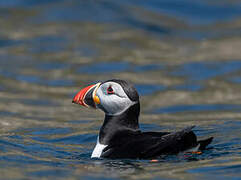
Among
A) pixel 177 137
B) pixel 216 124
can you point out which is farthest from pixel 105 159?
pixel 216 124

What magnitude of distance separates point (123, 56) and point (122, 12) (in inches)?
146

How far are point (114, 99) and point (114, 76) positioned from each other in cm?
702

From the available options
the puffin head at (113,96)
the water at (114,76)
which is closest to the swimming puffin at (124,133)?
the puffin head at (113,96)

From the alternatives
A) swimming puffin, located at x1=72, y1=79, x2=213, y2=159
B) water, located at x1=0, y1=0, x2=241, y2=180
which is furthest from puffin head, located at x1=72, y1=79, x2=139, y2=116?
water, located at x1=0, y1=0, x2=241, y2=180

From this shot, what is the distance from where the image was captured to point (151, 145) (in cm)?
687

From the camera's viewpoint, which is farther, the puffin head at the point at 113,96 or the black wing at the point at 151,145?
the puffin head at the point at 113,96

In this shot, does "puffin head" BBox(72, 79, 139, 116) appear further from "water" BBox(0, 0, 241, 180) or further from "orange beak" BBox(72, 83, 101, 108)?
"water" BBox(0, 0, 241, 180)

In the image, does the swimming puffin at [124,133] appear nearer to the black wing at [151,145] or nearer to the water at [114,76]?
the black wing at [151,145]

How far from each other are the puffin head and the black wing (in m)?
0.46

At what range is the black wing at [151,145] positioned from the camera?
22.3 ft

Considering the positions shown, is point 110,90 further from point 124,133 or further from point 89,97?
point 124,133

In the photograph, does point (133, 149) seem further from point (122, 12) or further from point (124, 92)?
point (122, 12)

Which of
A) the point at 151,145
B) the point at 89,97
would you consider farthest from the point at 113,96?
the point at 151,145

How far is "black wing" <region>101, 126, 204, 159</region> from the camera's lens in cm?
679
